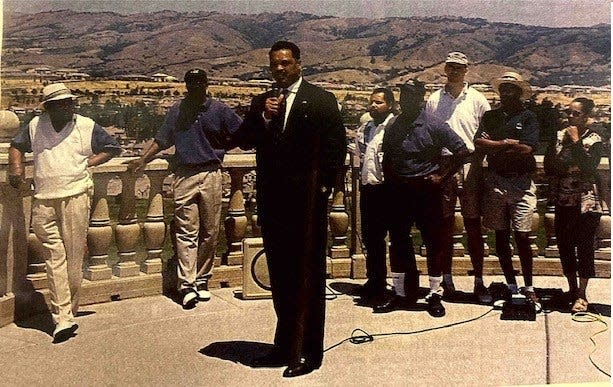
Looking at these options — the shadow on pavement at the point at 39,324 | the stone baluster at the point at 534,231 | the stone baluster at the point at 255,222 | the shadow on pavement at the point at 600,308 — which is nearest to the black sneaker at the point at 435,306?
the stone baluster at the point at 534,231

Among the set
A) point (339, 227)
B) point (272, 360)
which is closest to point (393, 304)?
point (339, 227)

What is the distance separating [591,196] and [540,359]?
0.94 meters

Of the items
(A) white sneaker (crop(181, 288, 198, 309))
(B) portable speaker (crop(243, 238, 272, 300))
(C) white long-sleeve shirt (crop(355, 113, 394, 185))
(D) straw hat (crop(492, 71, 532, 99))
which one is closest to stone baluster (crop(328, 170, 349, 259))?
(C) white long-sleeve shirt (crop(355, 113, 394, 185))

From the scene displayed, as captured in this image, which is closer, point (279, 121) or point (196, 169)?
point (279, 121)

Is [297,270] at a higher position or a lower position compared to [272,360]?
higher

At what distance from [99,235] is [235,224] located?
0.69 metres

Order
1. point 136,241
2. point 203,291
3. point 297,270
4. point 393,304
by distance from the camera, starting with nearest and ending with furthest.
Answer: point 297,270, point 136,241, point 203,291, point 393,304

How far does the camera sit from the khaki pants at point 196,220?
14.2ft

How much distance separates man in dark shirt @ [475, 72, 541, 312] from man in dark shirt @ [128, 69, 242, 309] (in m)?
1.38

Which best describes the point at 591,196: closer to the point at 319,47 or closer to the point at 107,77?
the point at 319,47

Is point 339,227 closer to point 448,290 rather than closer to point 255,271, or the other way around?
point 255,271

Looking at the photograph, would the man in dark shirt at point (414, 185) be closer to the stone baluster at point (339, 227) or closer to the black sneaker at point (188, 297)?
the stone baluster at point (339, 227)

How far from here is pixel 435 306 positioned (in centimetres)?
466

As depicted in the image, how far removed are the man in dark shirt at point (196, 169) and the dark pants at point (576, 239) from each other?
75.7 inches
